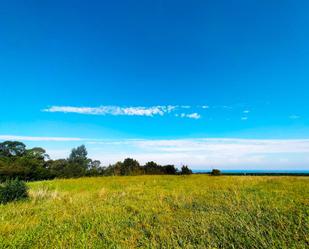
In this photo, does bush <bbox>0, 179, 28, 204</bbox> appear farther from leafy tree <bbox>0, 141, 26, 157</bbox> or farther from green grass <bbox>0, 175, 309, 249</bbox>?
leafy tree <bbox>0, 141, 26, 157</bbox>

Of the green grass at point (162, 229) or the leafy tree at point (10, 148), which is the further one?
the leafy tree at point (10, 148)

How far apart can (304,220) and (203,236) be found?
2.14 metres

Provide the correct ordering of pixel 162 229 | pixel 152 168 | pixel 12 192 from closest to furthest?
pixel 162 229, pixel 12 192, pixel 152 168

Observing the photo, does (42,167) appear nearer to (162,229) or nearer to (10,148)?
(10,148)

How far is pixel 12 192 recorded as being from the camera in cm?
1035

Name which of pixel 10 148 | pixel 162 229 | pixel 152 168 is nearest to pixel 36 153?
pixel 10 148

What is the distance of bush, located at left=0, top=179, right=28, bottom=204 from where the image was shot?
10.1 m

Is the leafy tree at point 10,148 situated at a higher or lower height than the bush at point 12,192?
higher

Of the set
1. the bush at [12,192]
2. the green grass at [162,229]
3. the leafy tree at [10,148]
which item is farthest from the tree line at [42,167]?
the green grass at [162,229]

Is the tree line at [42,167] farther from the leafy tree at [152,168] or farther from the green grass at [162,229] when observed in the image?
the green grass at [162,229]

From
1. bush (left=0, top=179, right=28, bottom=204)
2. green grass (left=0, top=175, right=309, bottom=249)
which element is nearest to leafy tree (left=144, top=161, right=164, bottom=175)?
bush (left=0, top=179, right=28, bottom=204)

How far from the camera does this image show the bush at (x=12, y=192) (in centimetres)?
1015

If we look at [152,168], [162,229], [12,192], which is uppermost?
[152,168]

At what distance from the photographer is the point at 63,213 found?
7312 mm
